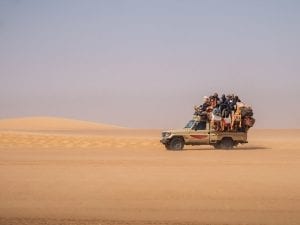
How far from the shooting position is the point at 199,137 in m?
28.1

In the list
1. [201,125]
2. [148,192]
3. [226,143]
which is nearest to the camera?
[148,192]

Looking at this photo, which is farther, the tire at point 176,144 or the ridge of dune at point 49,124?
the ridge of dune at point 49,124

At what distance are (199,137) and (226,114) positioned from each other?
2159mm

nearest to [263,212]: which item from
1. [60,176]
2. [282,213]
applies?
[282,213]

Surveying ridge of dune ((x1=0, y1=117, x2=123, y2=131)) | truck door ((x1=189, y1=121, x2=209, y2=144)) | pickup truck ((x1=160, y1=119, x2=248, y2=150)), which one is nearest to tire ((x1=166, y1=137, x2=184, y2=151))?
pickup truck ((x1=160, y1=119, x2=248, y2=150))

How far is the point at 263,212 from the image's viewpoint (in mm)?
9781

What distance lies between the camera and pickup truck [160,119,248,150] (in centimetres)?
2781

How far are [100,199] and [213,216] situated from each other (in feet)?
8.78

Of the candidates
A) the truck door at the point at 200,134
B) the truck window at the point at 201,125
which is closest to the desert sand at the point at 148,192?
the truck door at the point at 200,134

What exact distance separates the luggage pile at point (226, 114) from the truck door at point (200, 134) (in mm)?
341

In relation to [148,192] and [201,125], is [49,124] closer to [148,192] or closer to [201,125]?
[201,125]

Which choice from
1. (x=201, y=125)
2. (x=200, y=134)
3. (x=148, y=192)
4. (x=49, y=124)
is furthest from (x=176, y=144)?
(x=49, y=124)

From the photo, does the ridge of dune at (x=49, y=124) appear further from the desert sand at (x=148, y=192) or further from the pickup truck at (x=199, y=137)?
the desert sand at (x=148, y=192)

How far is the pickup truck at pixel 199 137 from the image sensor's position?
27.8 m
